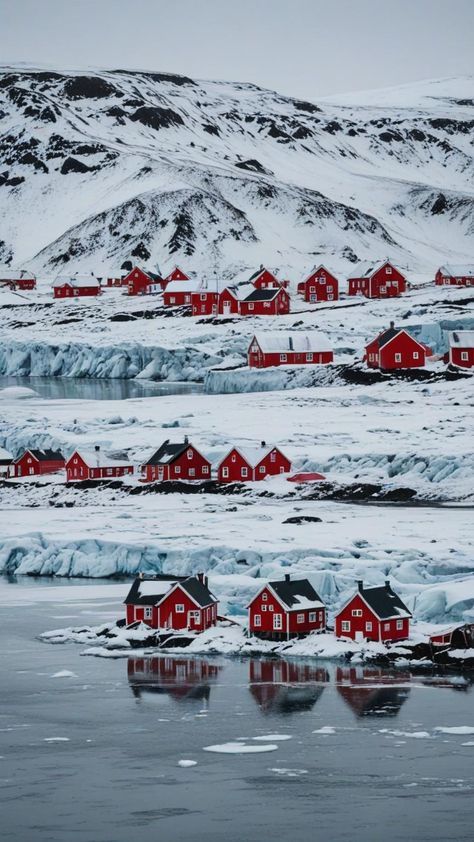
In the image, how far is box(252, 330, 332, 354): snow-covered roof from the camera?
10256 cm

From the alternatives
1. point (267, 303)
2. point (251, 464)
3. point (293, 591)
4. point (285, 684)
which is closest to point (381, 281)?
point (267, 303)

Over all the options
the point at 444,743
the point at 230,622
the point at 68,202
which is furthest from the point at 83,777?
the point at 68,202

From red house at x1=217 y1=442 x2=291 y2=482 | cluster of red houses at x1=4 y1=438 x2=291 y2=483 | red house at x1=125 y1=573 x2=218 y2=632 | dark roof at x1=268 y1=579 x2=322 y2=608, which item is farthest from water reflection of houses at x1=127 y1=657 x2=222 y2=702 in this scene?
cluster of red houses at x1=4 y1=438 x2=291 y2=483

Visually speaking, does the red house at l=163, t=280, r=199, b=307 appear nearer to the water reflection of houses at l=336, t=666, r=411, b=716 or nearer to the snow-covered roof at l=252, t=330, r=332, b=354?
the snow-covered roof at l=252, t=330, r=332, b=354

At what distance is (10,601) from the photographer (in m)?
50.7

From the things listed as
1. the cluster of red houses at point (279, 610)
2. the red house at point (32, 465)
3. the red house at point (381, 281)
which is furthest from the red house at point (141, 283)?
the cluster of red houses at point (279, 610)

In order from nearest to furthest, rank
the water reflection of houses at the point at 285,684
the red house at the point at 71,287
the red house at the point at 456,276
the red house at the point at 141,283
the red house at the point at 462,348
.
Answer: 1. the water reflection of houses at the point at 285,684
2. the red house at the point at 462,348
3. the red house at the point at 456,276
4. the red house at the point at 141,283
5. the red house at the point at 71,287

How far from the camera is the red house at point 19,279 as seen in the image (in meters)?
160

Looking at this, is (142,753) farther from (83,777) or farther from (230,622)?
(230,622)

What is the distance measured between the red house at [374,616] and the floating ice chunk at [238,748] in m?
8.53

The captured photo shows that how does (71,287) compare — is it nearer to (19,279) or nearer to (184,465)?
(19,279)

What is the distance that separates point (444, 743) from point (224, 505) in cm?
2935

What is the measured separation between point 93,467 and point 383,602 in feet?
101

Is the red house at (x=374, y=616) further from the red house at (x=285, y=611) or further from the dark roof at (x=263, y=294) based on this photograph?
the dark roof at (x=263, y=294)
